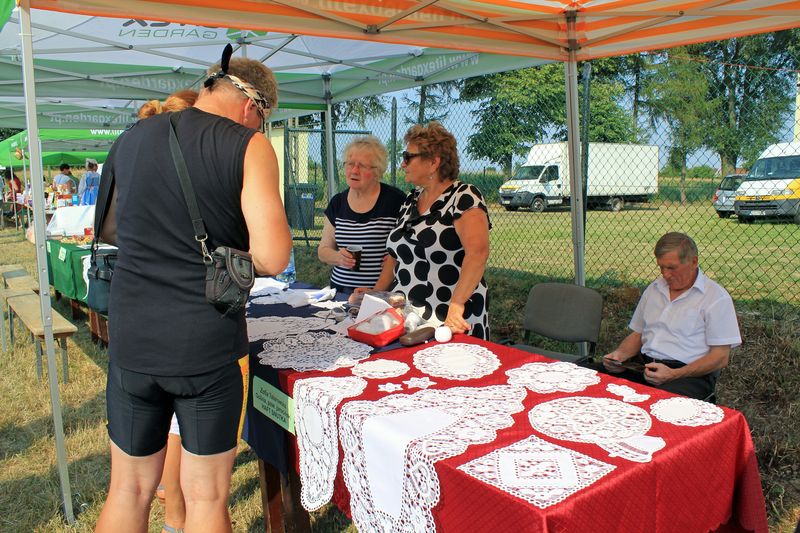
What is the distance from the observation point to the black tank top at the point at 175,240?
139cm

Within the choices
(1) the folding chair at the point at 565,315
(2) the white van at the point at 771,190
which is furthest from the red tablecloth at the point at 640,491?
(2) the white van at the point at 771,190

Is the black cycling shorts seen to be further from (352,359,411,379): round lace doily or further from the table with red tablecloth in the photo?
(352,359,411,379): round lace doily

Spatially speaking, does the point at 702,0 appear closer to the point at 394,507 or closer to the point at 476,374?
the point at 476,374

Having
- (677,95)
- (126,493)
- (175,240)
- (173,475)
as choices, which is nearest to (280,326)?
(173,475)

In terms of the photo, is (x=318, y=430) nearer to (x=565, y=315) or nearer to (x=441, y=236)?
(x=441, y=236)

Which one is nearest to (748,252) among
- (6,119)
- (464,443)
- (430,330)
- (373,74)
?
(373,74)

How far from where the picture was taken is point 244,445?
320cm

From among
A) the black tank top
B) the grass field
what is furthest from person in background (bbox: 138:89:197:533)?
the black tank top

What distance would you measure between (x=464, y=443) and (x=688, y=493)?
516 mm

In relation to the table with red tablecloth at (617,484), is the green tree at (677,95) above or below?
above

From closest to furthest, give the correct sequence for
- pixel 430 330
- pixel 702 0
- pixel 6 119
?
pixel 430 330
pixel 702 0
pixel 6 119

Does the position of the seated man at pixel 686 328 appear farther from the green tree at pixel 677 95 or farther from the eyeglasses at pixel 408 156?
the green tree at pixel 677 95

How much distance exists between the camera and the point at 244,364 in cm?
154

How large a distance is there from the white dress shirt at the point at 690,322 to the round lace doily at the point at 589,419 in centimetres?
119
